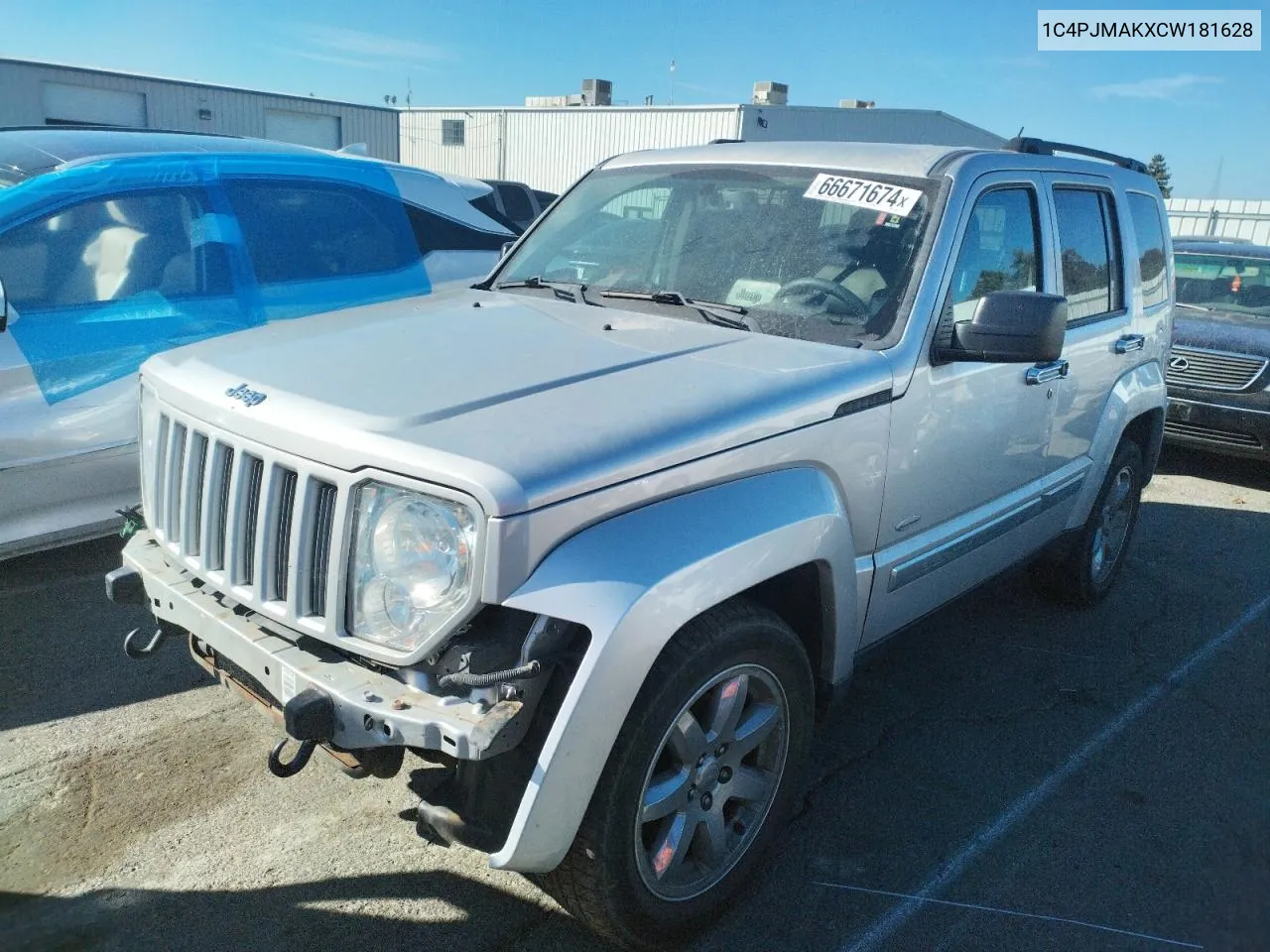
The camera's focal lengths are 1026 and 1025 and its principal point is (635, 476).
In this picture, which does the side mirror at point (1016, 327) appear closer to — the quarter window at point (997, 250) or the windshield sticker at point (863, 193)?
the quarter window at point (997, 250)

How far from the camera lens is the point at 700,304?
3271 millimetres

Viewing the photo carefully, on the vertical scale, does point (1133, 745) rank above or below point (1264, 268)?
below

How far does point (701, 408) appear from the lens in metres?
2.44

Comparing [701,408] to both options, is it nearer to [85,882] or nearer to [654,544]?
[654,544]

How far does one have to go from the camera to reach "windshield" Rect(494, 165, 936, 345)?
3170 mm

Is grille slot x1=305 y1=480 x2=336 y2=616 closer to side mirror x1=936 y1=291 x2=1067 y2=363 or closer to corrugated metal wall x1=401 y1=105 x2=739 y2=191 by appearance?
side mirror x1=936 y1=291 x2=1067 y2=363

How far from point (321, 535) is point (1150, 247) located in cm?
425

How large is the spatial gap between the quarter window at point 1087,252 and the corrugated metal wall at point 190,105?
1952 centimetres

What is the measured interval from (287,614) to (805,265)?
1.92m

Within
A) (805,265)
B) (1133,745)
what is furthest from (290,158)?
(1133,745)

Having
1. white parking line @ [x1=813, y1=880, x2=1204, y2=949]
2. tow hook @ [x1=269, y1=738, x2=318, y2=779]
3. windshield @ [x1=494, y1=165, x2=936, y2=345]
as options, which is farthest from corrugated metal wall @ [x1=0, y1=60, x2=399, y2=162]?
white parking line @ [x1=813, y1=880, x2=1204, y2=949]

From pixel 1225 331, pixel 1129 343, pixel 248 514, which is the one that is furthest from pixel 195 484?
pixel 1225 331

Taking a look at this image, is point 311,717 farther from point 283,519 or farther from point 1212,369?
point 1212,369

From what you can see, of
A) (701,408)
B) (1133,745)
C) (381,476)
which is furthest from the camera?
(1133,745)
